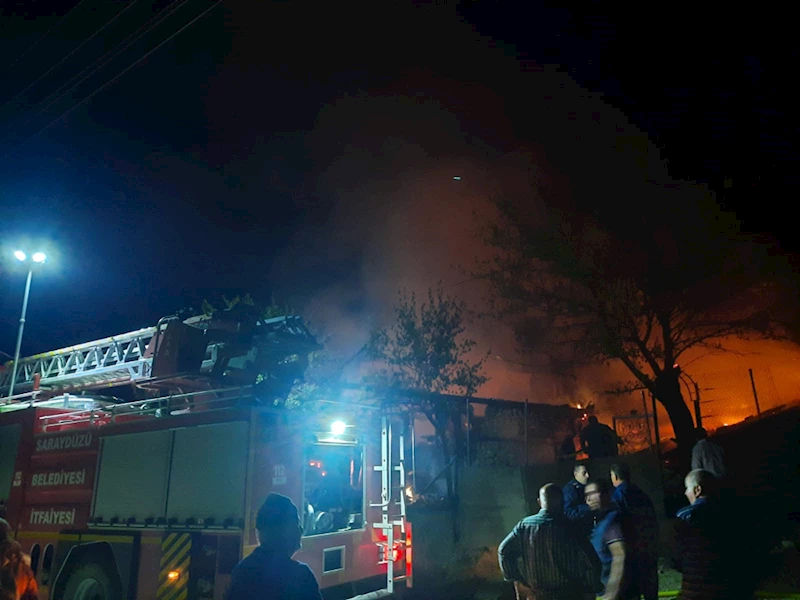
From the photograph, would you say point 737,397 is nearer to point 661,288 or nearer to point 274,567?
point 661,288

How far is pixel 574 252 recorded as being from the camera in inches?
458

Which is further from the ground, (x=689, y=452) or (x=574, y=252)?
(x=574, y=252)

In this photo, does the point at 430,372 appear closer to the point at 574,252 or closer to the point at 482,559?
the point at 574,252

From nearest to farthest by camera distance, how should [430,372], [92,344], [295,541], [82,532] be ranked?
1. [295,541]
2. [82,532]
3. [92,344]
4. [430,372]

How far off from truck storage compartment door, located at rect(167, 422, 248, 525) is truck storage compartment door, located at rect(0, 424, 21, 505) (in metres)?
3.69

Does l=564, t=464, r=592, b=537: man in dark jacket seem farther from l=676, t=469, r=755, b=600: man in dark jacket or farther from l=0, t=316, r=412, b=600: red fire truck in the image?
l=0, t=316, r=412, b=600: red fire truck

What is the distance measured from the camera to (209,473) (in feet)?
16.8

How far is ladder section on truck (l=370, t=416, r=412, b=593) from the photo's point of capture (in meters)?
5.90

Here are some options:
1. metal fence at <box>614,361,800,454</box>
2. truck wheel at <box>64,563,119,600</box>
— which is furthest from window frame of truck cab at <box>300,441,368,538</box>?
metal fence at <box>614,361,800,454</box>

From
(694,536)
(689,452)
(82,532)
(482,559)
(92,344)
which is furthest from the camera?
(689,452)

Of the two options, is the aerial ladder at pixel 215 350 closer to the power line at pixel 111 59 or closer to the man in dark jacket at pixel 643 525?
the power line at pixel 111 59

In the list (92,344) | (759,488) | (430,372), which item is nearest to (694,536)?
(759,488)

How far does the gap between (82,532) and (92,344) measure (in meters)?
3.03

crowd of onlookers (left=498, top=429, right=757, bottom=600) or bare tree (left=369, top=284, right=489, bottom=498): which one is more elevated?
bare tree (left=369, top=284, right=489, bottom=498)
